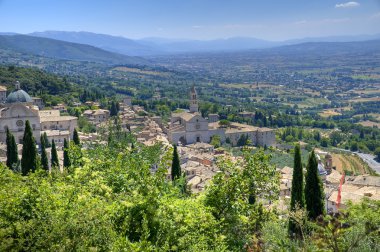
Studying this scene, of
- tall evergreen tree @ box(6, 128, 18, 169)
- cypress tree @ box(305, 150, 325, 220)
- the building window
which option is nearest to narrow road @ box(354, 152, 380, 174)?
cypress tree @ box(305, 150, 325, 220)

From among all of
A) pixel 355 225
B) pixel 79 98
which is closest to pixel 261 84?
pixel 79 98

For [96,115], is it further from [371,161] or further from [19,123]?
[371,161]

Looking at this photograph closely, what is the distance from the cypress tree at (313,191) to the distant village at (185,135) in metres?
9.17

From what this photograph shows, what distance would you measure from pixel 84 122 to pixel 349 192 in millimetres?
33479

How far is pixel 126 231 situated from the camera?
8703 millimetres

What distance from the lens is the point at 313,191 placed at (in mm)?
17938

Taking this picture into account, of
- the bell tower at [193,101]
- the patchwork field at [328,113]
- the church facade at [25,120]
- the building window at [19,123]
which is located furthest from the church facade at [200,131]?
the patchwork field at [328,113]

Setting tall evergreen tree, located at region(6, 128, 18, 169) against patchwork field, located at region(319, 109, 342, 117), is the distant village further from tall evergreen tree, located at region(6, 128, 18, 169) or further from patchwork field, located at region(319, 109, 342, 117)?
patchwork field, located at region(319, 109, 342, 117)

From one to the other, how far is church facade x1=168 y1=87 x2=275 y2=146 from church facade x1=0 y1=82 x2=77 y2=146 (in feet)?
43.9

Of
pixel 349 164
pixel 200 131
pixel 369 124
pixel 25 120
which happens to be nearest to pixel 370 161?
pixel 349 164

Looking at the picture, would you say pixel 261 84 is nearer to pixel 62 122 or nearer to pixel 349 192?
pixel 62 122

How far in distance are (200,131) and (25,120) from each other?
21772mm

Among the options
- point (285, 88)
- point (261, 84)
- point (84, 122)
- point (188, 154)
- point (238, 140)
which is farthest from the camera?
point (261, 84)

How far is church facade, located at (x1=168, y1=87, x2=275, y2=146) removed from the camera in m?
54.1
